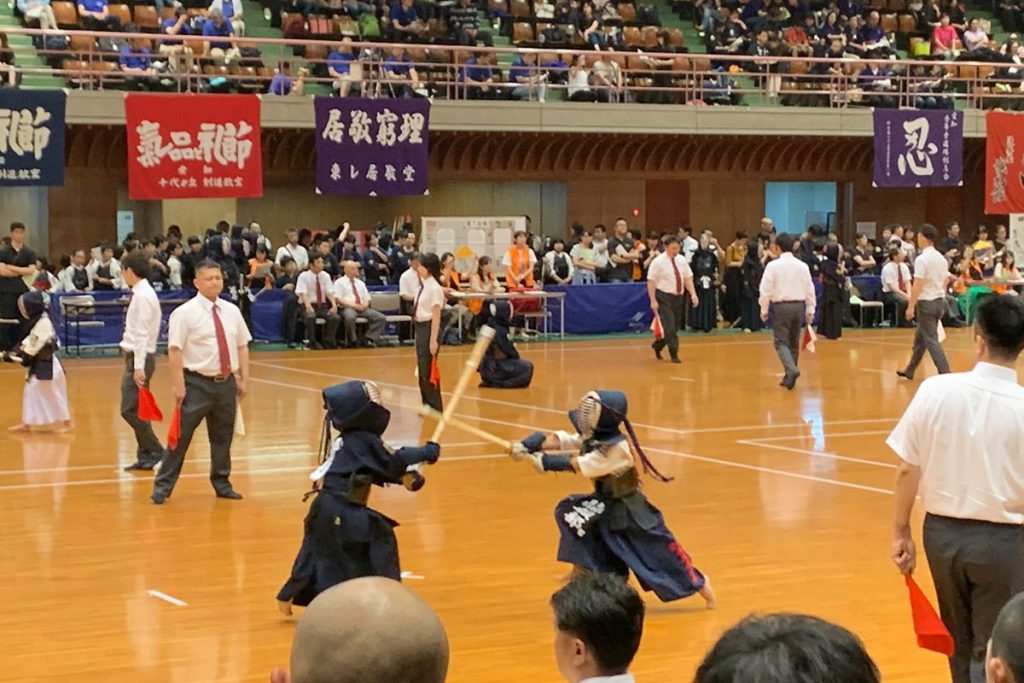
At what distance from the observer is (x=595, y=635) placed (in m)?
4.38

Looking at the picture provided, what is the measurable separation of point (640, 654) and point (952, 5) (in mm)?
33267

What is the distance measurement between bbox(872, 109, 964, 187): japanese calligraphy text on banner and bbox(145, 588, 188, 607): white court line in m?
23.0

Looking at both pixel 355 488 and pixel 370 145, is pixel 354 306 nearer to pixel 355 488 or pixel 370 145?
pixel 370 145

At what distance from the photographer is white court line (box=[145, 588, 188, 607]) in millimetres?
9062

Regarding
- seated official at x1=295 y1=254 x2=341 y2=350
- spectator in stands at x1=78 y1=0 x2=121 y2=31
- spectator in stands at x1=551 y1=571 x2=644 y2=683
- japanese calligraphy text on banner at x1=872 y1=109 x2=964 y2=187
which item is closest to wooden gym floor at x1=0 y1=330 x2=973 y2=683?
spectator in stands at x1=551 y1=571 x2=644 y2=683

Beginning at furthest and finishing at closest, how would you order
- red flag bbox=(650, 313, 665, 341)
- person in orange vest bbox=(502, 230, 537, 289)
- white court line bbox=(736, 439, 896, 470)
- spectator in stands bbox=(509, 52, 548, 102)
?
spectator in stands bbox=(509, 52, 548, 102) < person in orange vest bbox=(502, 230, 537, 289) < red flag bbox=(650, 313, 665, 341) < white court line bbox=(736, 439, 896, 470)

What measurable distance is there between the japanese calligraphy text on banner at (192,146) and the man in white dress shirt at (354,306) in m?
2.02

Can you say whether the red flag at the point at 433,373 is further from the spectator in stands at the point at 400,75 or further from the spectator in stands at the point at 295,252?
the spectator in stands at the point at 400,75

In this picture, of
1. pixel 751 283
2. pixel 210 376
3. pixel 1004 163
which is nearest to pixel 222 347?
pixel 210 376

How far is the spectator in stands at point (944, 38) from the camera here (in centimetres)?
3619

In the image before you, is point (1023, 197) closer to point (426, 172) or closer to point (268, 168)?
point (426, 172)

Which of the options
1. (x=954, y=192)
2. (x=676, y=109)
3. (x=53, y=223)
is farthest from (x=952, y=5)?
(x=53, y=223)

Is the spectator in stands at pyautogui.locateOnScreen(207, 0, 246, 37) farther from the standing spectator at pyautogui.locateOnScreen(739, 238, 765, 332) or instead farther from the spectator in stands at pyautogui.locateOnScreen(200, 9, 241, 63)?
the standing spectator at pyautogui.locateOnScreen(739, 238, 765, 332)

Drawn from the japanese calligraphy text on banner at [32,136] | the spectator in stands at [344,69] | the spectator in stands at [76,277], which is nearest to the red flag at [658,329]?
the spectator in stands at [344,69]
